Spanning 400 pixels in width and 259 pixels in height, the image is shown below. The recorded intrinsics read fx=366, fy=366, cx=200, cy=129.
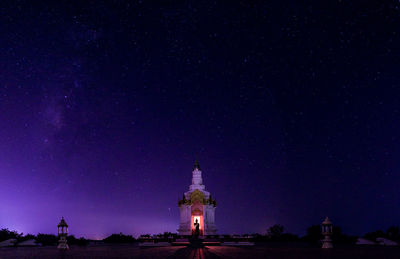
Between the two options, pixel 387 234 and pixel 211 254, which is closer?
pixel 211 254

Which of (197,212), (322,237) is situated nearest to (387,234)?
(322,237)

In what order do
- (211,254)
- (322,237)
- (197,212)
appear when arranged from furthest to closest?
(197,212) < (322,237) < (211,254)

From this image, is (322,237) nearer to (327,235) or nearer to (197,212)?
(327,235)

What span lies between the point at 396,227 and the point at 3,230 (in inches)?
1817

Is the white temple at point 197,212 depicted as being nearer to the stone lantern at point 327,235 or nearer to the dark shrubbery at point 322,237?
the dark shrubbery at point 322,237

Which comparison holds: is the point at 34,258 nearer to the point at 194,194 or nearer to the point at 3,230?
the point at 3,230

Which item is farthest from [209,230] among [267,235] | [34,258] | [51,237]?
[34,258]

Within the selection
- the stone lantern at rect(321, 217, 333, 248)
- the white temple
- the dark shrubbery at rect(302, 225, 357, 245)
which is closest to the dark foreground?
the stone lantern at rect(321, 217, 333, 248)

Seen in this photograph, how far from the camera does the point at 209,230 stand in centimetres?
5469

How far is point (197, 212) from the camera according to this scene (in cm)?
5509

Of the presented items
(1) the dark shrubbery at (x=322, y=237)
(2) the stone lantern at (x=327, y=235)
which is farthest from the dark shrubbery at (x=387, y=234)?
(2) the stone lantern at (x=327, y=235)

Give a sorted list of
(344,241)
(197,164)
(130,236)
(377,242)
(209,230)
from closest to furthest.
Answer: (377,242) < (344,241) < (130,236) < (209,230) < (197,164)

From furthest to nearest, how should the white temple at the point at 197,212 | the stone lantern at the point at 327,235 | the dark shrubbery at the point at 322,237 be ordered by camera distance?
the white temple at the point at 197,212, the dark shrubbery at the point at 322,237, the stone lantern at the point at 327,235

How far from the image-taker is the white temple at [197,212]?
179 feet
